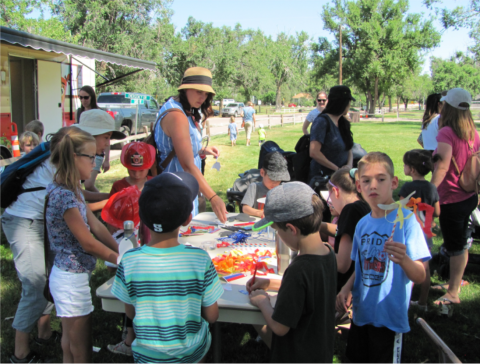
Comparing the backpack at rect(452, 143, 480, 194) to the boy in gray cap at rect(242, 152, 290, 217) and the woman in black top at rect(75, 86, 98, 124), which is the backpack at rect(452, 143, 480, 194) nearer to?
the boy in gray cap at rect(242, 152, 290, 217)

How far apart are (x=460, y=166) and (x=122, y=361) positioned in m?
3.21

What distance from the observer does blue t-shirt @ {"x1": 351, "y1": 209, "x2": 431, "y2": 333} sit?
2096 mm

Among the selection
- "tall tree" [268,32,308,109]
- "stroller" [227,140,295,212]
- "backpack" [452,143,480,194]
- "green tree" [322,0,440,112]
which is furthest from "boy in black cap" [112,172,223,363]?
"tall tree" [268,32,308,109]

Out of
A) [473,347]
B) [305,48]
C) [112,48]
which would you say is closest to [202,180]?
[473,347]

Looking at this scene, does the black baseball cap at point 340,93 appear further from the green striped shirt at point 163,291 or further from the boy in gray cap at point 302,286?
the green striped shirt at point 163,291

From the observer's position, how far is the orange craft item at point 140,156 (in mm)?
3137

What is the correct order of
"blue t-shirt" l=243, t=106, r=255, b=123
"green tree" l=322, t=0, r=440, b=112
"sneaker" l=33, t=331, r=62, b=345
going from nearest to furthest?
1. "sneaker" l=33, t=331, r=62, b=345
2. "blue t-shirt" l=243, t=106, r=255, b=123
3. "green tree" l=322, t=0, r=440, b=112

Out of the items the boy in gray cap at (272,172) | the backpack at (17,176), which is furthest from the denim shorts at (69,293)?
the boy in gray cap at (272,172)

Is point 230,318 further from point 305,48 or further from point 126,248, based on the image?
point 305,48

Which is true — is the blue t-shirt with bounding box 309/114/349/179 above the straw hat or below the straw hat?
below

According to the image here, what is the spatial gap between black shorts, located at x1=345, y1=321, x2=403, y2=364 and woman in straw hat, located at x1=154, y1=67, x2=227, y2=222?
3.66 ft

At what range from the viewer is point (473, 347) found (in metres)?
3.12

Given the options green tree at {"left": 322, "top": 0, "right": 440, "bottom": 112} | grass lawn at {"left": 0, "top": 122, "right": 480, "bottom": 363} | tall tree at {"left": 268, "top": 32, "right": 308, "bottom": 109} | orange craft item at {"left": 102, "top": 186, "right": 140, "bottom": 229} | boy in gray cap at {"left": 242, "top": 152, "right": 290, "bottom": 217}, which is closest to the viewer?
orange craft item at {"left": 102, "top": 186, "right": 140, "bottom": 229}

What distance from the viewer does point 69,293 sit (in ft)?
7.22
